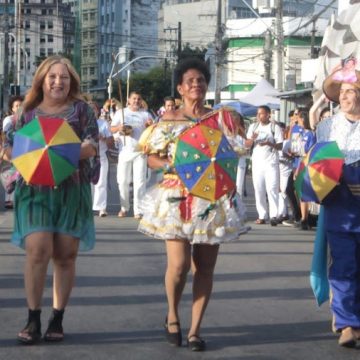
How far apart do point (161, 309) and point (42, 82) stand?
2.17 m

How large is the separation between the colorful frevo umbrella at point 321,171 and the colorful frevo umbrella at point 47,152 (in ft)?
5.26

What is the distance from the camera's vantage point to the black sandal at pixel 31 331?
692 cm

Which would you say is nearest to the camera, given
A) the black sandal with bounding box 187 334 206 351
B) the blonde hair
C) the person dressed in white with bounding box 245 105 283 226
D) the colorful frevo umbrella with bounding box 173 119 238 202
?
the colorful frevo umbrella with bounding box 173 119 238 202

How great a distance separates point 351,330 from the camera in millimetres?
7109

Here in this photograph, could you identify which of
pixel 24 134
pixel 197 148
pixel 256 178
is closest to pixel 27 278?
pixel 24 134

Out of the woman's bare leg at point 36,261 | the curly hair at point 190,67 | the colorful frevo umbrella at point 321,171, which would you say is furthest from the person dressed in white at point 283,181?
the woman's bare leg at point 36,261

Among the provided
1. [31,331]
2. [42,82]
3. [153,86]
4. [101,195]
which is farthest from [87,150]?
[153,86]

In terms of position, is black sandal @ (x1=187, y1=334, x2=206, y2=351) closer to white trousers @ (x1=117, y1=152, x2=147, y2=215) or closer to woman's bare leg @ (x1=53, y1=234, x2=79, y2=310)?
woman's bare leg @ (x1=53, y1=234, x2=79, y2=310)

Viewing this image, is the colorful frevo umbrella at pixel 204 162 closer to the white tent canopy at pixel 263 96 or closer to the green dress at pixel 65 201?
the green dress at pixel 65 201

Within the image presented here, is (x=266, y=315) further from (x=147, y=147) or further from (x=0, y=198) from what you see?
(x=0, y=198)

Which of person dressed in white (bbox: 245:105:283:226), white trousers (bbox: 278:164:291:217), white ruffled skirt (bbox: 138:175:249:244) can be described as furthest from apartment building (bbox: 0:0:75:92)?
white ruffled skirt (bbox: 138:175:249:244)

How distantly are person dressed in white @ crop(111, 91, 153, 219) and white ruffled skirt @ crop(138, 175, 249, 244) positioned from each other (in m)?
8.69

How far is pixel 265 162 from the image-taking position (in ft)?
51.1

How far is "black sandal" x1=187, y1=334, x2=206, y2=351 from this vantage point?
6.82m
